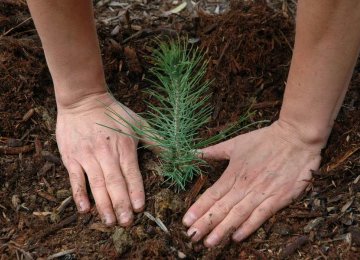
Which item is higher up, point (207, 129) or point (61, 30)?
point (61, 30)

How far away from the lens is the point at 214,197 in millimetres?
1783

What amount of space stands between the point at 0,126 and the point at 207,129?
0.79m

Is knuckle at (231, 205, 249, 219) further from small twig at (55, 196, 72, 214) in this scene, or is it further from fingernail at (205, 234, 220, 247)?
small twig at (55, 196, 72, 214)

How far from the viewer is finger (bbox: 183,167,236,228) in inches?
68.8

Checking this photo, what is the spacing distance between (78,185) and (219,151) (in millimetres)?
496

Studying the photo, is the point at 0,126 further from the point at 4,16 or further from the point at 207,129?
the point at 207,129

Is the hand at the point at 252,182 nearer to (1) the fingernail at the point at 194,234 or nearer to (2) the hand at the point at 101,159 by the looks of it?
(1) the fingernail at the point at 194,234

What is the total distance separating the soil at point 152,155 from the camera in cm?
169

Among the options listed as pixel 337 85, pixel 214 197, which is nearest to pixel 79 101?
pixel 214 197

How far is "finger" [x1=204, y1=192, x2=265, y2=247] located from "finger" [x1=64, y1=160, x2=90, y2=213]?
0.42 metres

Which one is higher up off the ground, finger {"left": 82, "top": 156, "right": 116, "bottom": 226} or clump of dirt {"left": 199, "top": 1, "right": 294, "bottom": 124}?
clump of dirt {"left": 199, "top": 1, "right": 294, "bottom": 124}

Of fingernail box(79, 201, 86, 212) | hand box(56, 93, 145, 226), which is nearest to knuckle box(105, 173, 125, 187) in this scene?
hand box(56, 93, 145, 226)

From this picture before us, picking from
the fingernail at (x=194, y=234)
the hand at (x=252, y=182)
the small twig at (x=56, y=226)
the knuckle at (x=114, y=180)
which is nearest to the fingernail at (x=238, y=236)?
the hand at (x=252, y=182)

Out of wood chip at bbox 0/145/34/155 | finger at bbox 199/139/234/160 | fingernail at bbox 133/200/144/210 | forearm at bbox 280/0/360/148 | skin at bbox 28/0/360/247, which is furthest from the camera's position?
wood chip at bbox 0/145/34/155
